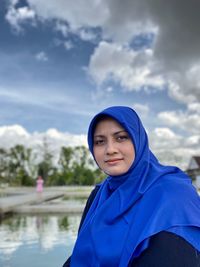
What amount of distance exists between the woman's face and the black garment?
0.30 m

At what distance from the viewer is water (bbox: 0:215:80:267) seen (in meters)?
4.67

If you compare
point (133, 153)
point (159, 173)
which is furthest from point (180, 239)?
point (133, 153)

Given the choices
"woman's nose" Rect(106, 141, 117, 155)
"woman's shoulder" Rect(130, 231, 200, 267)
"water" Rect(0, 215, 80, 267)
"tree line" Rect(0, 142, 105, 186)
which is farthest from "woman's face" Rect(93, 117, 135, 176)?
"tree line" Rect(0, 142, 105, 186)

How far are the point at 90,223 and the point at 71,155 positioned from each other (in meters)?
30.9

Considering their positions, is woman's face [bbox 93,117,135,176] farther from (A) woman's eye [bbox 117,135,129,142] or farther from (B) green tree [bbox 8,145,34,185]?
(B) green tree [bbox 8,145,34,185]

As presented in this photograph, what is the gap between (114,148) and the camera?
4.69 ft

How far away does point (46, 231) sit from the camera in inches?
268

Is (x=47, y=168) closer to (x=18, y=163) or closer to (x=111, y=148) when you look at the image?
(x=18, y=163)

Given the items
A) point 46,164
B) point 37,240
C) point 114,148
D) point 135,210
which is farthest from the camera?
point 46,164

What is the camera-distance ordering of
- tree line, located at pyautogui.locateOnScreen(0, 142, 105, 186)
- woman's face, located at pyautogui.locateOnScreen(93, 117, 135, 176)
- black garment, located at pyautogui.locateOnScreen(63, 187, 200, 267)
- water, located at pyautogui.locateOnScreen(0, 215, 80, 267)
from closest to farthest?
black garment, located at pyautogui.locateOnScreen(63, 187, 200, 267) → woman's face, located at pyautogui.locateOnScreen(93, 117, 135, 176) → water, located at pyautogui.locateOnScreen(0, 215, 80, 267) → tree line, located at pyautogui.locateOnScreen(0, 142, 105, 186)

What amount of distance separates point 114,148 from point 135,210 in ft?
0.80

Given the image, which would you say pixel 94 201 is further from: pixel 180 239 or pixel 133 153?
pixel 180 239

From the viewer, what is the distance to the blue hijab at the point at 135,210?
4.01 feet

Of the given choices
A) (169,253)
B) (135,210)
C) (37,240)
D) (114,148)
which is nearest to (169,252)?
(169,253)
